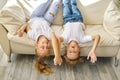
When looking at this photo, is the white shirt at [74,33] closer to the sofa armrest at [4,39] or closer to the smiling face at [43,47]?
the smiling face at [43,47]

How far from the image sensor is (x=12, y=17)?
2477 mm

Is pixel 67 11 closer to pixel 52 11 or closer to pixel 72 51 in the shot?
pixel 52 11

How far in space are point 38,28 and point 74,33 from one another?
0.45 meters

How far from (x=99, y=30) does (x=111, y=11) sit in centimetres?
29

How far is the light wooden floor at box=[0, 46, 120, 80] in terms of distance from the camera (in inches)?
94.5

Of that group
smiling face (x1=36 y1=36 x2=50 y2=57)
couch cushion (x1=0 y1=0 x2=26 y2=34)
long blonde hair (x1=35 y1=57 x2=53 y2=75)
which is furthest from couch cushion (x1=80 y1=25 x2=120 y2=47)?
couch cushion (x1=0 y1=0 x2=26 y2=34)

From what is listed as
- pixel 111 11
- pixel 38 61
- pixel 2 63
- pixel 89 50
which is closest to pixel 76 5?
pixel 111 11

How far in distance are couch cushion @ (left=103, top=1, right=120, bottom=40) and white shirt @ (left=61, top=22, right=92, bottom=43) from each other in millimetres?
311

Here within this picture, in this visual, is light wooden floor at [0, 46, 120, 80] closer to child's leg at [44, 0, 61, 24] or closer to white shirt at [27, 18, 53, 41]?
white shirt at [27, 18, 53, 41]

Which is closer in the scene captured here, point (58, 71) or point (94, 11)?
point (58, 71)

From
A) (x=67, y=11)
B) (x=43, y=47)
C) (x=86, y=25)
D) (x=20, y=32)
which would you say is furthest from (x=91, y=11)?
(x=20, y=32)

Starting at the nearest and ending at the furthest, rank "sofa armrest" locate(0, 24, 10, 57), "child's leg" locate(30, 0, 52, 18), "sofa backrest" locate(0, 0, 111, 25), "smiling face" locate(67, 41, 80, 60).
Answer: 1. "smiling face" locate(67, 41, 80, 60)
2. "sofa armrest" locate(0, 24, 10, 57)
3. "child's leg" locate(30, 0, 52, 18)
4. "sofa backrest" locate(0, 0, 111, 25)

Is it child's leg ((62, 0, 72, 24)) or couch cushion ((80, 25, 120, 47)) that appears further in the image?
child's leg ((62, 0, 72, 24))

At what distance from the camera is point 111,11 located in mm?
2656
